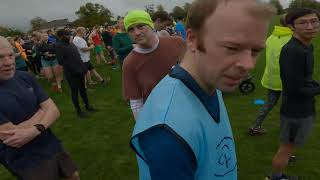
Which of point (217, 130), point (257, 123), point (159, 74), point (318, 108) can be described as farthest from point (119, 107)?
point (217, 130)

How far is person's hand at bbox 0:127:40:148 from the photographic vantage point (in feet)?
8.41

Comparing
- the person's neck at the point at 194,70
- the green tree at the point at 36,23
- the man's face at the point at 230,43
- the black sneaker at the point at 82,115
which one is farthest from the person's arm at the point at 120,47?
Answer: the green tree at the point at 36,23

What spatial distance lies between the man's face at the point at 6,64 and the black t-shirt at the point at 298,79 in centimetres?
238

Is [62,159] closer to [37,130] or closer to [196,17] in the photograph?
[37,130]

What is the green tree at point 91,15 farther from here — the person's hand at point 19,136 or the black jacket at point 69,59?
the person's hand at point 19,136

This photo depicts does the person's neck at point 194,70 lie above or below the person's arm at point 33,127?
above

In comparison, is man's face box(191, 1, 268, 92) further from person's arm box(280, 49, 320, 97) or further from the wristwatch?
person's arm box(280, 49, 320, 97)

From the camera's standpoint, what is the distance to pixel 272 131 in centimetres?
576

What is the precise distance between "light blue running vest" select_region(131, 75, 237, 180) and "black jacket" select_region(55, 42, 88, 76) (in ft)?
20.9

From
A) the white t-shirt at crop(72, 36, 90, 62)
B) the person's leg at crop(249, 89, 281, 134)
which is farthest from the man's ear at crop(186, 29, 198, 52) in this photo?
the white t-shirt at crop(72, 36, 90, 62)

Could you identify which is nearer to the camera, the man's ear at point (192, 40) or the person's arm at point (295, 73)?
the man's ear at point (192, 40)

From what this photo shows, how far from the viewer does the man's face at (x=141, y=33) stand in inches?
126

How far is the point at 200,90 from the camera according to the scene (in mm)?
1260

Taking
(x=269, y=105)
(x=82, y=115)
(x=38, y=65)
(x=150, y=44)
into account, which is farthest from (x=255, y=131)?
(x=38, y=65)
